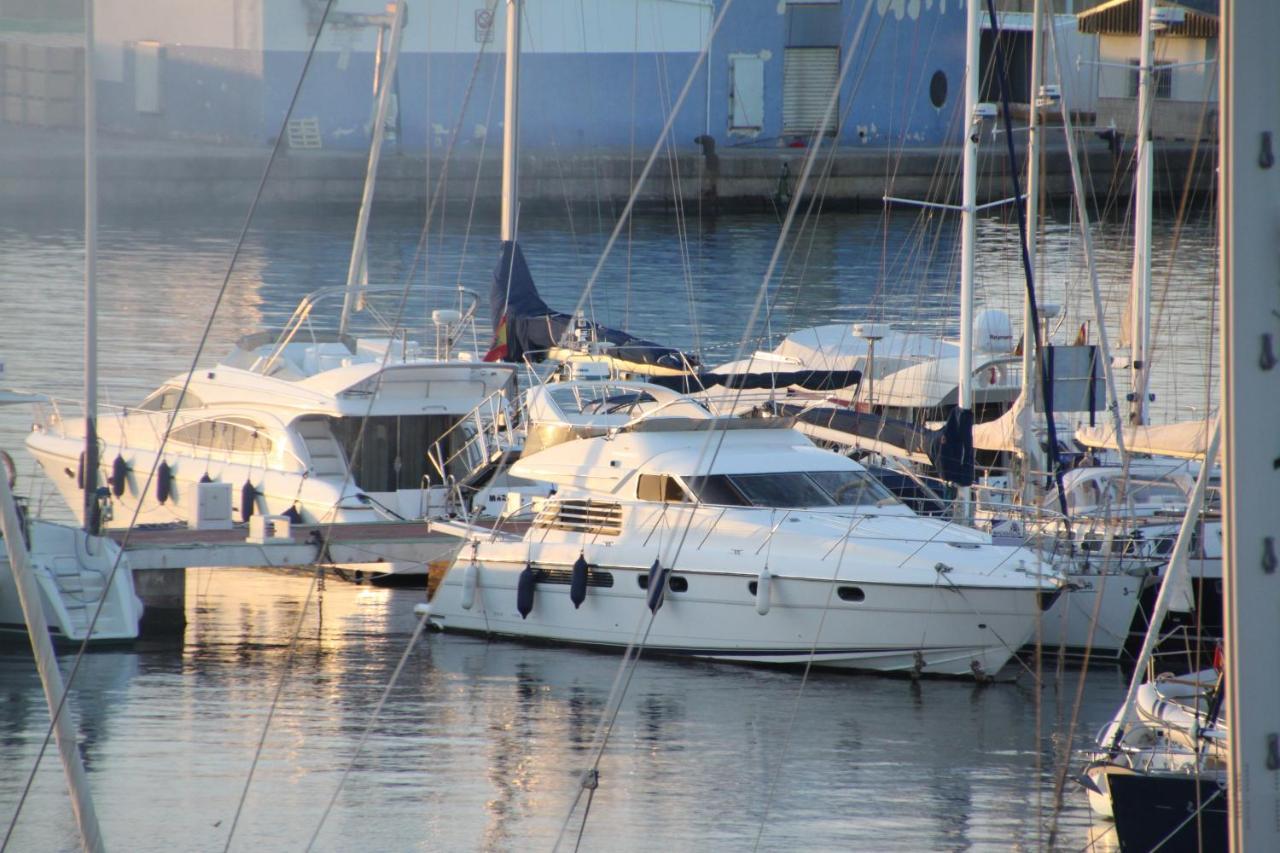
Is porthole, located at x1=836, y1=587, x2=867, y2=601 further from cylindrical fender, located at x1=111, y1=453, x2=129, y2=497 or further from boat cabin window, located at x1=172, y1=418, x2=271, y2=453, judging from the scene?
cylindrical fender, located at x1=111, y1=453, x2=129, y2=497

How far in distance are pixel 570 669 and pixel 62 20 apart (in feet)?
186

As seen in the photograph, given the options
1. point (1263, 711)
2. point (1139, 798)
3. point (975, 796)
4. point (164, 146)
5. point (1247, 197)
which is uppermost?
point (164, 146)

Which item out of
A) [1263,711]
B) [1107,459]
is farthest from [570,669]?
[1263,711]

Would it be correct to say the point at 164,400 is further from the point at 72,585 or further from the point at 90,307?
the point at 72,585

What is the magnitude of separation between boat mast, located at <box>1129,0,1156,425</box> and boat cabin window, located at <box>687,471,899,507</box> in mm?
4133

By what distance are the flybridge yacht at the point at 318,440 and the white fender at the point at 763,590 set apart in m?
4.22

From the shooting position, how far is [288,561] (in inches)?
609

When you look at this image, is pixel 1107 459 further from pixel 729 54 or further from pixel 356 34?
pixel 729 54

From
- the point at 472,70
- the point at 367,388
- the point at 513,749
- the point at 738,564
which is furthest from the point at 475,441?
the point at 472,70

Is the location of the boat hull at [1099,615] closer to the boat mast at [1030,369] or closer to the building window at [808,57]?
the boat mast at [1030,369]

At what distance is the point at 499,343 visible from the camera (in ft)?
71.9

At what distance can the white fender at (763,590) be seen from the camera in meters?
13.9

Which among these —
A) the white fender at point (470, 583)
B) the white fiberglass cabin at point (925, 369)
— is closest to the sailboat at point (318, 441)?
the white fender at point (470, 583)

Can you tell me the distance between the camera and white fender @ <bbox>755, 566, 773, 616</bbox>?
1390cm
